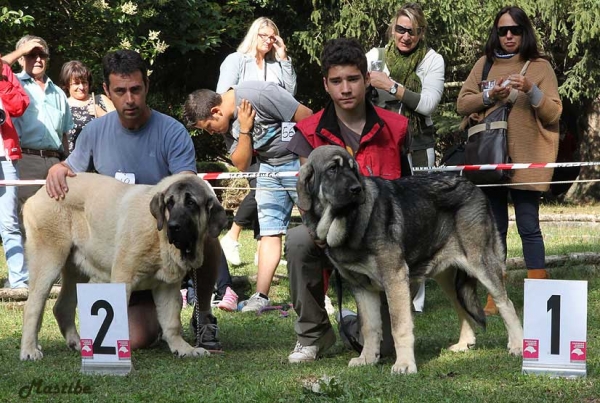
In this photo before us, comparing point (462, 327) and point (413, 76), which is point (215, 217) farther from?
point (413, 76)

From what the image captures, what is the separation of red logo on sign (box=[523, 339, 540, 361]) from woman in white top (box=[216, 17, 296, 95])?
4445mm

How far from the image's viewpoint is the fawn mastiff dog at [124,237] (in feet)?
17.9

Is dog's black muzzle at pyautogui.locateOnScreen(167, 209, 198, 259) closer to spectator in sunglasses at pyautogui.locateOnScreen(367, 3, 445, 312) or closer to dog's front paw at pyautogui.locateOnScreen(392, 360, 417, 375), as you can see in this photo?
dog's front paw at pyautogui.locateOnScreen(392, 360, 417, 375)

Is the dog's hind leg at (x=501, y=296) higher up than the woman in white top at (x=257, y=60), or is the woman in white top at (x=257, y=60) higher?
the woman in white top at (x=257, y=60)

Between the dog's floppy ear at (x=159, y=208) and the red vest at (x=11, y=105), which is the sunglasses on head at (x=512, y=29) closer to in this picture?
the dog's floppy ear at (x=159, y=208)

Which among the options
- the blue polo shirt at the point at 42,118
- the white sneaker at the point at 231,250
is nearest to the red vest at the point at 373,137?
the blue polo shirt at the point at 42,118

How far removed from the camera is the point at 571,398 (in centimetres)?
438

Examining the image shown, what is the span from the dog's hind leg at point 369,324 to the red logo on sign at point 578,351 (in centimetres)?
115

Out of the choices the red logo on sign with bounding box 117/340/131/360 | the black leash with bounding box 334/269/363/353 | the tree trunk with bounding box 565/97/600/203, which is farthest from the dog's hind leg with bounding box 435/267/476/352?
the tree trunk with bounding box 565/97/600/203

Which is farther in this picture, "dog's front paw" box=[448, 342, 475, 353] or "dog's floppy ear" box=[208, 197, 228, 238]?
"dog's front paw" box=[448, 342, 475, 353]

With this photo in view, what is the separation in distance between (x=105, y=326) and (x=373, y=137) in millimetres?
1920

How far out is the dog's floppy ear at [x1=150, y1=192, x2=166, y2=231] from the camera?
17.7 ft

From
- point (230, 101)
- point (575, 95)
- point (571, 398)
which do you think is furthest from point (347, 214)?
point (575, 95)

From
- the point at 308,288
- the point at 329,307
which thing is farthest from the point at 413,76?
the point at 308,288
